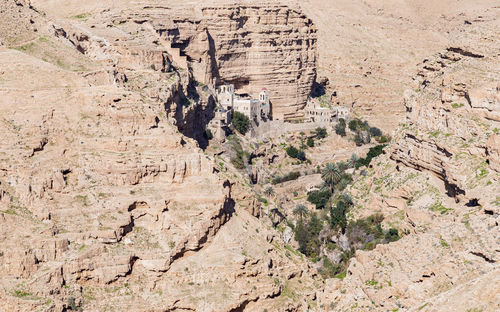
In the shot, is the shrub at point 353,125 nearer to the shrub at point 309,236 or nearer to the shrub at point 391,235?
the shrub at point 309,236

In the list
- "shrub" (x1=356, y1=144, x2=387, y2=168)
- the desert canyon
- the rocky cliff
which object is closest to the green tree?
the desert canyon

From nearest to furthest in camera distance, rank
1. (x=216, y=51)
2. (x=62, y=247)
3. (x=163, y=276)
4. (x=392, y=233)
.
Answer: (x=62, y=247)
(x=163, y=276)
(x=392, y=233)
(x=216, y=51)

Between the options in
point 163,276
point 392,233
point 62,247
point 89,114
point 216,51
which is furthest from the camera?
point 216,51

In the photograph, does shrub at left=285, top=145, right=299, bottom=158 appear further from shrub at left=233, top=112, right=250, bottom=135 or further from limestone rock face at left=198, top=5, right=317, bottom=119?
limestone rock face at left=198, top=5, right=317, bottom=119

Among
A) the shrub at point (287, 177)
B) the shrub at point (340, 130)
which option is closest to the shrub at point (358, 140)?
the shrub at point (340, 130)

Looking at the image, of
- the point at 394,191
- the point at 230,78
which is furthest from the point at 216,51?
the point at 394,191

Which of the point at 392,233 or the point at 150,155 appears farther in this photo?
the point at 392,233

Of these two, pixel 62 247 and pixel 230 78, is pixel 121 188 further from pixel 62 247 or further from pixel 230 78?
pixel 230 78
